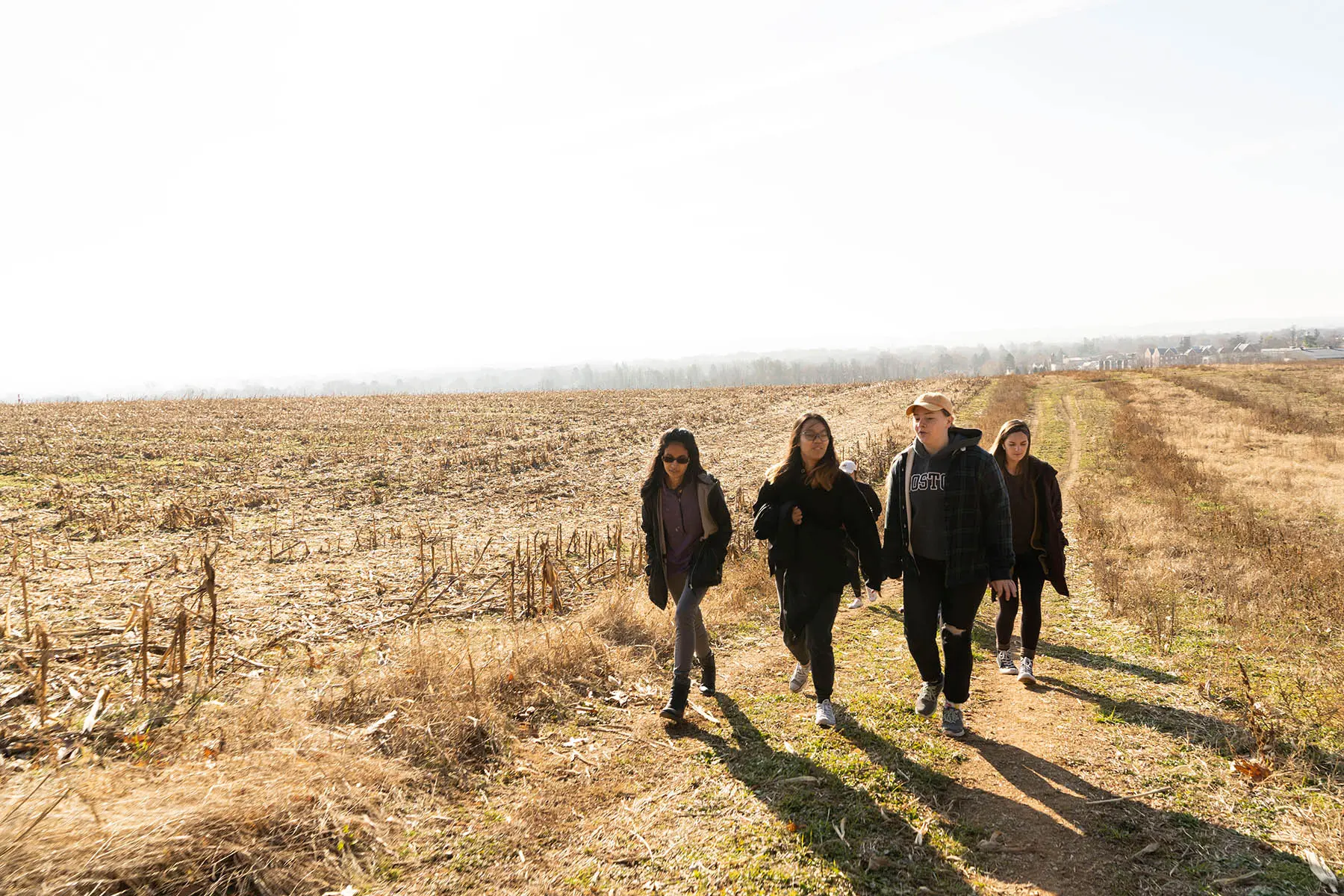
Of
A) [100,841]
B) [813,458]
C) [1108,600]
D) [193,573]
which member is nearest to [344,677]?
[100,841]

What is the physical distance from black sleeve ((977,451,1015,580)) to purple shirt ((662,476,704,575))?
81.4 inches

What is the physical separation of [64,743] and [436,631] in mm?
3385

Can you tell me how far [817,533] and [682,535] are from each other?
3.52 ft

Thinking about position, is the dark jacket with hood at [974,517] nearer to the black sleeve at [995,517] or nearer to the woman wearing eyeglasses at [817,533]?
the black sleeve at [995,517]

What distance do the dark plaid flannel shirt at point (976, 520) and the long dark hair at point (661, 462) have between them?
1859 millimetres

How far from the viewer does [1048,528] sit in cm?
613

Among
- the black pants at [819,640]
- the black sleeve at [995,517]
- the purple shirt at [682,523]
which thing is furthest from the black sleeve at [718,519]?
the black sleeve at [995,517]

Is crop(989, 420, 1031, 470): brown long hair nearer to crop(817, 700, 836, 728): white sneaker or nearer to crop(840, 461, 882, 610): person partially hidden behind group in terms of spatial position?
crop(840, 461, 882, 610): person partially hidden behind group

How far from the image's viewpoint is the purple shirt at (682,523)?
546cm

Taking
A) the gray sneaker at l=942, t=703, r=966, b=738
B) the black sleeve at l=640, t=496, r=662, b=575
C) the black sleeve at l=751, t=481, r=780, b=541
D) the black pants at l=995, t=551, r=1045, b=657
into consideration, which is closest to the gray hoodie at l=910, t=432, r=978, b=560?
the black sleeve at l=751, t=481, r=780, b=541

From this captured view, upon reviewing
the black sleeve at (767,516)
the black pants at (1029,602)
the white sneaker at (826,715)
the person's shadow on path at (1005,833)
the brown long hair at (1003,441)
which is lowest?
the person's shadow on path at (1005,833)

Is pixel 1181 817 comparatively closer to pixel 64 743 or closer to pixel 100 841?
pixel 100 841

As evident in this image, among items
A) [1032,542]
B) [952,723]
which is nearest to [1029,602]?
[1032,542]

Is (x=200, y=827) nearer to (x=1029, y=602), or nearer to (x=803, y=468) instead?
(x=803, y=468)
